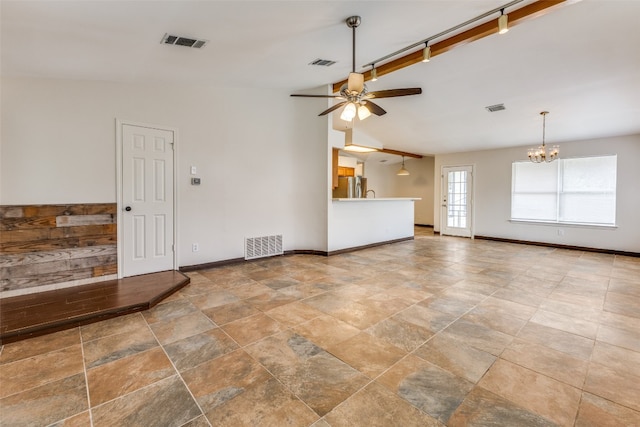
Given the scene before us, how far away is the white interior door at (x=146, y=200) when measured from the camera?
393cm

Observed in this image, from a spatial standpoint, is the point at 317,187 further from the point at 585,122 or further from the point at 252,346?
the point at 585,122

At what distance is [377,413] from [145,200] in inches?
154

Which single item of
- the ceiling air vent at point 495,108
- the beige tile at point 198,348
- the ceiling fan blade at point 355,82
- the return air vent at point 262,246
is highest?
the ceiling air vent at point 495,108

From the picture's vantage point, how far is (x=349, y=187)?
21.3 ft

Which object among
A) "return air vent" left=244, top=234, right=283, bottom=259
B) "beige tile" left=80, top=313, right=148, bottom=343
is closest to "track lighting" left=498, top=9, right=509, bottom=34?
"return air vent" left=244, top=234, right=283, bottom=259

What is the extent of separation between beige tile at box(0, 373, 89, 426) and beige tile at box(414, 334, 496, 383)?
2224 millimetres

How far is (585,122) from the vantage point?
17.8ft

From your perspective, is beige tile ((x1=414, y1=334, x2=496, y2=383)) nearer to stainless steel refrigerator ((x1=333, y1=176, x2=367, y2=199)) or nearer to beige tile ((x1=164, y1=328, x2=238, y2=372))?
beige tile ((x1=164, y1=328, x2=238, y2=372))

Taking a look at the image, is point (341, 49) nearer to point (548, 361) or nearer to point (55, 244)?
point (548, 361)

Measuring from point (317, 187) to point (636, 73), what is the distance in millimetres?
4725

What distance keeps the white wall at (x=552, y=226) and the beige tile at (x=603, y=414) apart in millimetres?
6223

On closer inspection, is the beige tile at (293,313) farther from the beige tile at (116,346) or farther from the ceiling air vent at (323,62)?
the ceiling air vent at (323,62)

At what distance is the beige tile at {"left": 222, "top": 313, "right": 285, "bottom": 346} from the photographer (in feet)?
8.04

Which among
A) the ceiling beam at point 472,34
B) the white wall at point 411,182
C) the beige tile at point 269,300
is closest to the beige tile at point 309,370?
the beige tile at point 269,300
